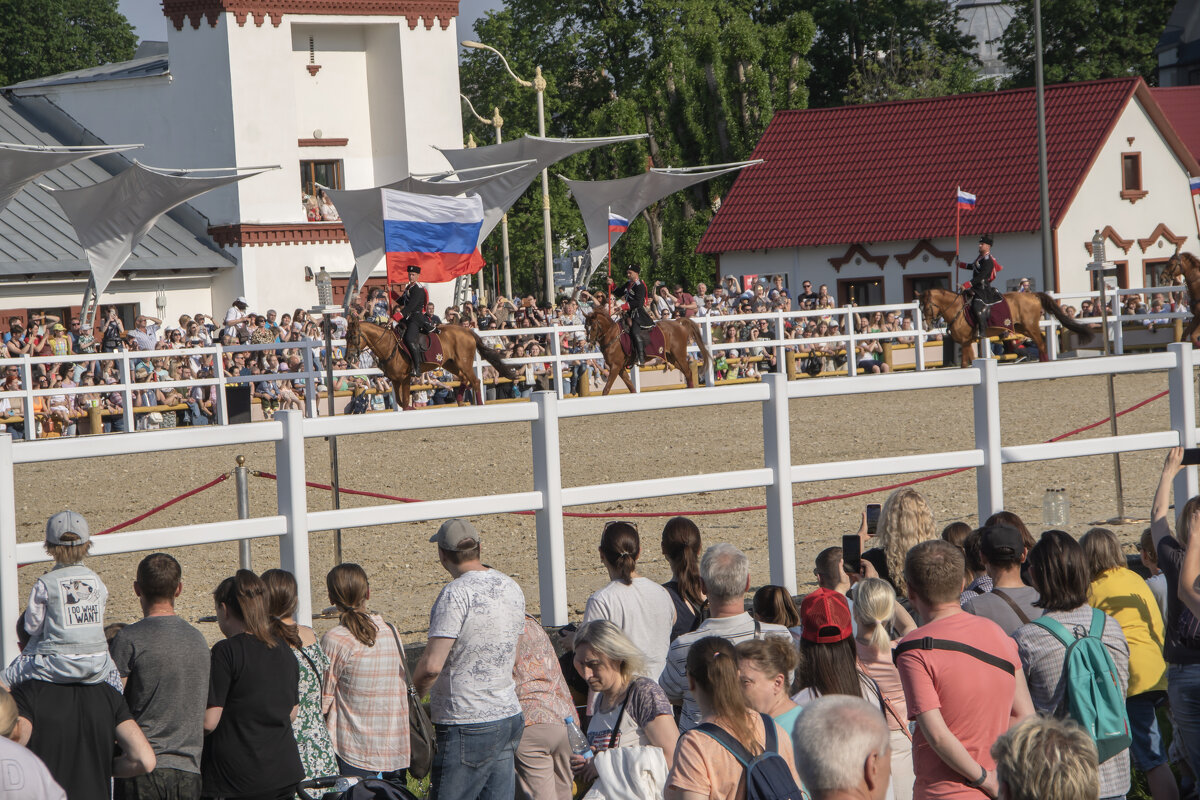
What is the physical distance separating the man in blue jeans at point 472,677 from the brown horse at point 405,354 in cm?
1562

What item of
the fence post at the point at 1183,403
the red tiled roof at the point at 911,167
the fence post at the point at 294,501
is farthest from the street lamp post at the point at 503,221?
the fence post at the point at 294,501

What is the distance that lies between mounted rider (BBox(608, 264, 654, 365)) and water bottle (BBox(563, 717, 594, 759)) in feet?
60.5

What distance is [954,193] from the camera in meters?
41.9

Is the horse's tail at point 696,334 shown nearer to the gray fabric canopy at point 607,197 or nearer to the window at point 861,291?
the gray fabric canopy at point 607,197

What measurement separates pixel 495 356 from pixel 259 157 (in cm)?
1782

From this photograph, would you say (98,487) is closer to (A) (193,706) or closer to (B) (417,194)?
(B) (417,194)

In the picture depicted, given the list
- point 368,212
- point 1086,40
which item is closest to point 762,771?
point 368,212

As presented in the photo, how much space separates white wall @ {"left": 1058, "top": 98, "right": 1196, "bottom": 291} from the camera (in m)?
41.7

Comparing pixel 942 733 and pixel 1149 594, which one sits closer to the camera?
→ pixel 942 733

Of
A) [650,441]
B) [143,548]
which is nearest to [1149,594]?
[143,548]

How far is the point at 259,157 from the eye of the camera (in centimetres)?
3841

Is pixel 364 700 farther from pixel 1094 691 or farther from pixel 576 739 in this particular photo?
pixel 1094 691

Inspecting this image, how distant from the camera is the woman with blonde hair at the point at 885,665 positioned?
543 cm

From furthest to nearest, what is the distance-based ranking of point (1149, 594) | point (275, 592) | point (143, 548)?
point (143, 548) < point (1149, 594) < point (275, 592)
